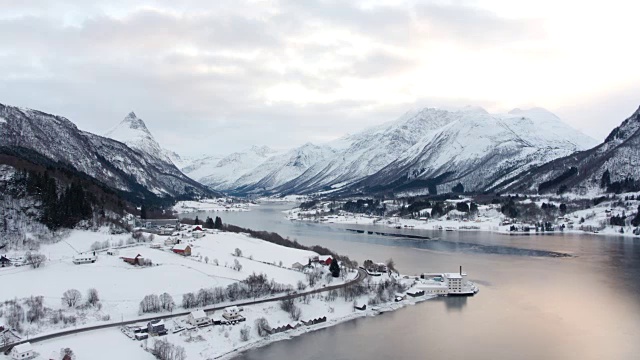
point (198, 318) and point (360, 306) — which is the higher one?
point (198, 318)

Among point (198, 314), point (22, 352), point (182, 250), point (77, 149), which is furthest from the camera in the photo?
point (77, 149)

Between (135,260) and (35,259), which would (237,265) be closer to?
(135,260)

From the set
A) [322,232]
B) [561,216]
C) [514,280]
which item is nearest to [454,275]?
[514,280]

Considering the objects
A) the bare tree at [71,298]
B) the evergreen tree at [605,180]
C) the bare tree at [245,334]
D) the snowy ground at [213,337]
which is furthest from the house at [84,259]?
the evergreen tree at [605,180]

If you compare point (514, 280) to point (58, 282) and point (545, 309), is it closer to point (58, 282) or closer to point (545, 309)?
point (545, 309)

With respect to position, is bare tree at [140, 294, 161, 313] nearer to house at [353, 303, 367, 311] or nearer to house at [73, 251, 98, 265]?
house at [73, 251, 98, 265]

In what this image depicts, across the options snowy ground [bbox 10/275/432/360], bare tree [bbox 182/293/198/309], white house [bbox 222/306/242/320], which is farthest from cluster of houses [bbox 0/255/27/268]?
white house [bbox 222/306/242/320]

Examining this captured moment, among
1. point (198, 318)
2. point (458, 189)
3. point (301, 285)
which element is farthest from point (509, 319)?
→ point (458, 189)

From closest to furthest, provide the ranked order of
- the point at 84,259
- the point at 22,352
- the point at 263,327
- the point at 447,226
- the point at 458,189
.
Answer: the point at 22,352 → the point at 263,327 → the point at 84,259 → the point at 447,226 → the point at 458,189
